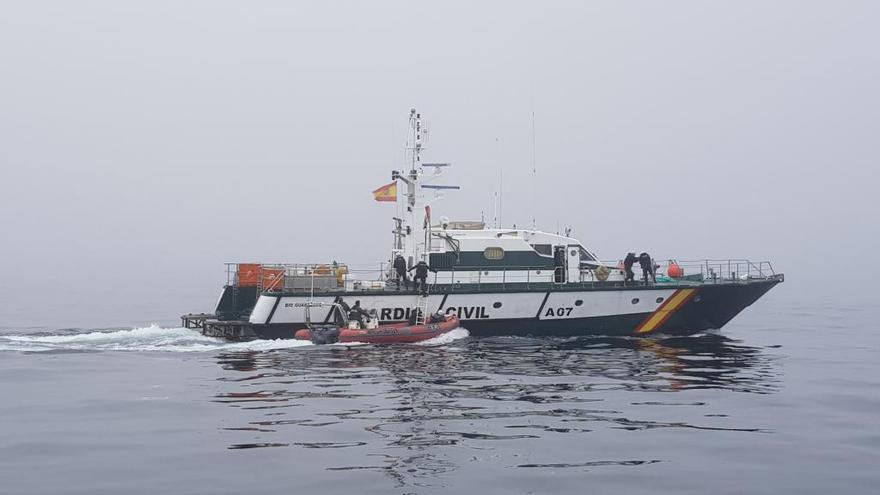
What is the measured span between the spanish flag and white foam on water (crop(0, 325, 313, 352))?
18.7 feet

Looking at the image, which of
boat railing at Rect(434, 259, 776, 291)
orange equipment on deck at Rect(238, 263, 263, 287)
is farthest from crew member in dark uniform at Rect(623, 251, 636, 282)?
orange equipment on deck at Rect(238, 263, 263, 287)

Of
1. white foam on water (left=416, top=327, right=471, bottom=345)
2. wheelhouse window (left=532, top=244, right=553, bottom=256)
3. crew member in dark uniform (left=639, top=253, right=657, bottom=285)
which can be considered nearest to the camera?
white foam on water (left=416, top=327, right=471, bottom=345)

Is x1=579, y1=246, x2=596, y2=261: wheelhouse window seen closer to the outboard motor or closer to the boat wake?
the boat wake

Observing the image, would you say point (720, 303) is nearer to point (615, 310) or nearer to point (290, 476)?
point (615, 310)

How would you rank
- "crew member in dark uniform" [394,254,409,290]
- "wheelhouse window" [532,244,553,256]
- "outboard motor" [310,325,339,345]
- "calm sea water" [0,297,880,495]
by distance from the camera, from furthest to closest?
"wheelhouse window" [532,244,553,256], "crew member in dark uniform" [394,254,409,290], "outboard motor" [310,325,339,345], "calm sea water" [0,297,880,495]

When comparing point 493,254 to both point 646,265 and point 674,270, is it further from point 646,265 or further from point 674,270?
point 674,270

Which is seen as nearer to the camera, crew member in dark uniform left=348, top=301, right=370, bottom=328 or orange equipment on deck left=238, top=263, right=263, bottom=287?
crew member in dark uniform left=348, top=301, right=370, bottom=328

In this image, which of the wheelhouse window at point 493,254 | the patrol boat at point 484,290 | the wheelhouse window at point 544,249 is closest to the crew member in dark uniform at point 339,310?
the patrol boat at point 484,290

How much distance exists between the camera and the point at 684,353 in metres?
25.8

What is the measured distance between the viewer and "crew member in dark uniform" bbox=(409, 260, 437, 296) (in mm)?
27719

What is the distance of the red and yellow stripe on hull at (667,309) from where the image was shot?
29234mm

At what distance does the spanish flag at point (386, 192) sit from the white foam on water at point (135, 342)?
568 cm

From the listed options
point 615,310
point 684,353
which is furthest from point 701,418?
point 615,310

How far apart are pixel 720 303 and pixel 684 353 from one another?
5043 mm
